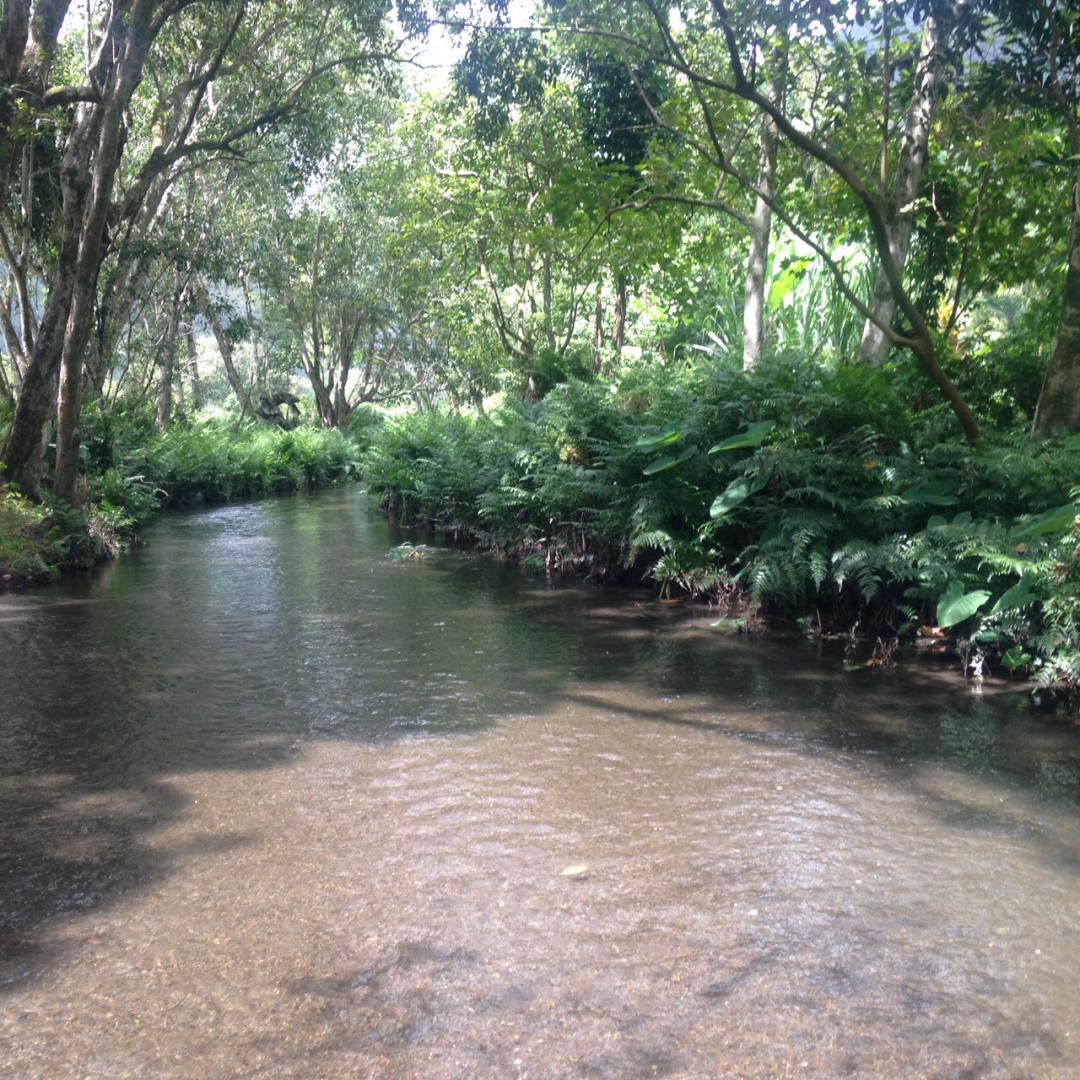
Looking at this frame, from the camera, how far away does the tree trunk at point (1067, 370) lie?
24.2ft

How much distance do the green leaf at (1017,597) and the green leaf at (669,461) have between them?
11.0ft

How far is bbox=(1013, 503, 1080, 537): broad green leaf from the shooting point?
19.3 feet

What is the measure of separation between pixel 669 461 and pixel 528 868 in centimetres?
553

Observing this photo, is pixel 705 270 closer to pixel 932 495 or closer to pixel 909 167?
pixel 909 167

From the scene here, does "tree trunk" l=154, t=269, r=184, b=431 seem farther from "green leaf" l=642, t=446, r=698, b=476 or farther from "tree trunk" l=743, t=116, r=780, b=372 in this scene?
"green leaf" l=642, t=446, r=698, b=476

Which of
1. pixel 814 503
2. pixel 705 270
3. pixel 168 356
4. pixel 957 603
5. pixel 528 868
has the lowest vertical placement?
pixel 528 868

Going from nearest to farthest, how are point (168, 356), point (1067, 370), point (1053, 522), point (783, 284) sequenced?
1. point (1053, 522)
2. point (1067, 370)
3. point (783, 284)
4. point (168, 356)

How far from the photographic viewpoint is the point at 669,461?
8891 millimetres

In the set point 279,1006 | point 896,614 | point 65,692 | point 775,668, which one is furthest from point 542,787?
point 896,614

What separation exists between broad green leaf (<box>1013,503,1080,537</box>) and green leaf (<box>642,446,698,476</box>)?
10.7 ft

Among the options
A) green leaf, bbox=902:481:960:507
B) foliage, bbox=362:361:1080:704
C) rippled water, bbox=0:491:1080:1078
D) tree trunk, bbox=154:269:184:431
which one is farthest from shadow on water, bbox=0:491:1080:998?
tree trunk, bbox=154:269:184:431

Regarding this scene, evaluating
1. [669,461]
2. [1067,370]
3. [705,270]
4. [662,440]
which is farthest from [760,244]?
[705,270]

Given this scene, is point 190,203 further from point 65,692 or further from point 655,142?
point 65,692

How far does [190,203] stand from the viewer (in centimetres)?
2252
